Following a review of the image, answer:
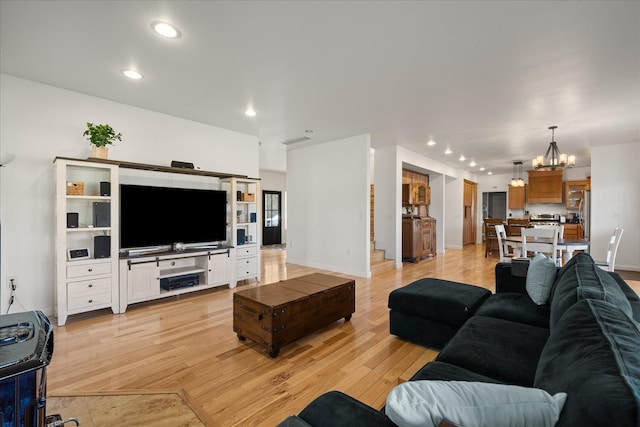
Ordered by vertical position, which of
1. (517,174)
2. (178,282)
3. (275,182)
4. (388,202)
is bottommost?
(178,282)

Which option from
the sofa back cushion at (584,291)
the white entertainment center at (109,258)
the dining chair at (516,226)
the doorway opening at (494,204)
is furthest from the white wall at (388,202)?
the doorway opening at (494,204)

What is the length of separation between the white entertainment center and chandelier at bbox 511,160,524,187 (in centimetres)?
760

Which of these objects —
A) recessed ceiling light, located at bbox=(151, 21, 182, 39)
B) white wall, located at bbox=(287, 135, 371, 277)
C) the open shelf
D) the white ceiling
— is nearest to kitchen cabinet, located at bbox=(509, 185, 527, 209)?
the white ceiling

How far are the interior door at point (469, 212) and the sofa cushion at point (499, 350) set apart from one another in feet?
28.8

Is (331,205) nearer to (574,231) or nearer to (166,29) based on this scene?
(166,29)

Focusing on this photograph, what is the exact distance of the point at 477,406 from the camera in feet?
2.73

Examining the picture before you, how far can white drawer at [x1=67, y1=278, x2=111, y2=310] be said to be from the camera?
10.8 ft

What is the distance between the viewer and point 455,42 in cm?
256

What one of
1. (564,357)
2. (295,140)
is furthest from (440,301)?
(295,140)

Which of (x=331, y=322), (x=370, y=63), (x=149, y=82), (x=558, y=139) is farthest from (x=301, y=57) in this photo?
(x=558, y=139)

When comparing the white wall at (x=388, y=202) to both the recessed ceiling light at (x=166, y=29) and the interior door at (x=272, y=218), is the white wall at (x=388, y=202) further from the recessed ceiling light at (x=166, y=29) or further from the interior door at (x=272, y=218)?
the recessed ceiling light at (x=166, y=29)

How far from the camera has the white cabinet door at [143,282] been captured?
3.72 meters

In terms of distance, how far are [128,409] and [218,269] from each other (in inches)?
106

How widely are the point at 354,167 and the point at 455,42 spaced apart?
3.26 meters
